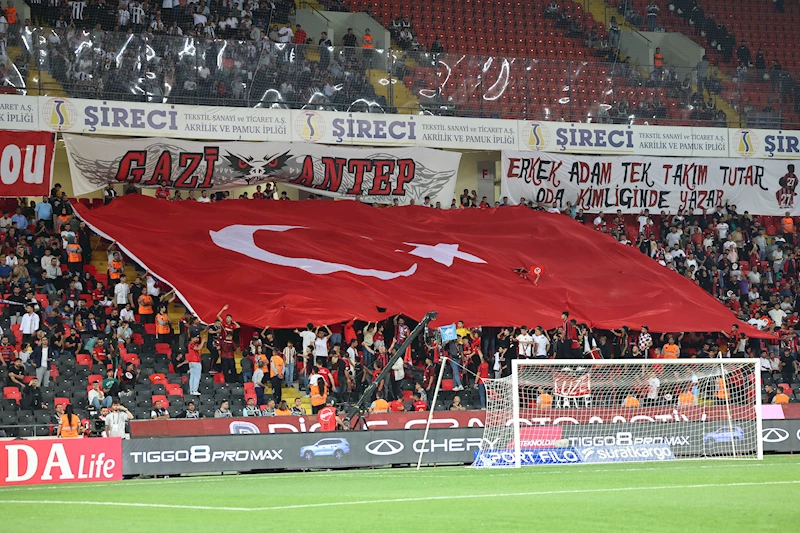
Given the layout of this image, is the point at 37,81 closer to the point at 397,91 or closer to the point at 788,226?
the point at 397,91

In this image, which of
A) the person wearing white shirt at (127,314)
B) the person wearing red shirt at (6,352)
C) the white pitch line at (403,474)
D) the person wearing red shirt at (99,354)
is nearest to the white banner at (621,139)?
the person wearing white shirt at (127,314)

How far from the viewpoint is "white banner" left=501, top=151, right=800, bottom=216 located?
33.0 metres

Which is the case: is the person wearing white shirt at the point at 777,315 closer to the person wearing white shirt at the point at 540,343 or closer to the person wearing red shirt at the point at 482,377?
the person wearing white shirt at the point at 540,343

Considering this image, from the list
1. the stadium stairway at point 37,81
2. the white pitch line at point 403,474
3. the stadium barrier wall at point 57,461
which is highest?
the stadium stairway at point 37,81

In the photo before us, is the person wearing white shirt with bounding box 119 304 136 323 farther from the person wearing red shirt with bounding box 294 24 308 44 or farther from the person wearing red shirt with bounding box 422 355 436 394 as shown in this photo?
the person wearing red shirt with bounding box 294 24 308 44

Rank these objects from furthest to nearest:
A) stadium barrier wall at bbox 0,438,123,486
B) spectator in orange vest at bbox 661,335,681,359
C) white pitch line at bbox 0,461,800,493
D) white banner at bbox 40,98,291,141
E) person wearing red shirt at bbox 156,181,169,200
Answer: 1. person wearing red shirt at bbox 156,181,169,200
2. white banner at bbox 40,98,291,141
3. spectator in orange vest at bbox 661,335,681,359
4. stadium barrier wall at bbox 0,438,123,486
5. white pitch line at bbox 0,461,800,493

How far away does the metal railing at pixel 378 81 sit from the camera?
2738 centimetres

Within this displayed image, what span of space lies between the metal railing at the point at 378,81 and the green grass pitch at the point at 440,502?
525 inches

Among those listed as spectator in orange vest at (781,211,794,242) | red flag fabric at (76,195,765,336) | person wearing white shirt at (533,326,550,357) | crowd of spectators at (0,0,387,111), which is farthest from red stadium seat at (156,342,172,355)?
spectator in orange vest at (781,211,794,242)

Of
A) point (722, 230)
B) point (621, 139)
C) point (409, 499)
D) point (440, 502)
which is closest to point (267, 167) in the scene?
point (621, 139)

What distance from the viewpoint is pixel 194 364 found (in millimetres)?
23609

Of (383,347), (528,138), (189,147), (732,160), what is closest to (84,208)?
(189,147)

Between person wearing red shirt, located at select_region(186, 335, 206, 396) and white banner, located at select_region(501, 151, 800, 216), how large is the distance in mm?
11925

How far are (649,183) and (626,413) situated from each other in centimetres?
1411
